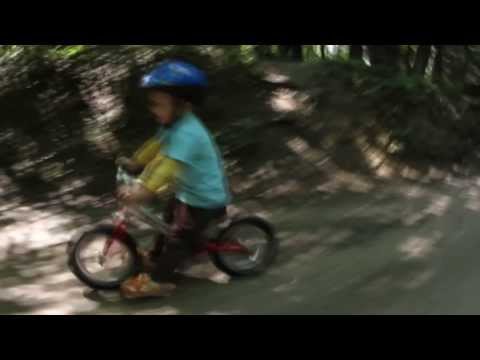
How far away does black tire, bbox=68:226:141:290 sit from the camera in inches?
174

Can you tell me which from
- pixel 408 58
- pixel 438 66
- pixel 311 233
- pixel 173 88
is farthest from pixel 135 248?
pixel 438 66

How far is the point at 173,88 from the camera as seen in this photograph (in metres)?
4.39

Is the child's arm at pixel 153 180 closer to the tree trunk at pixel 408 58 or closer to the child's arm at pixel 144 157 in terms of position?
the child's arm at pixel 144 157

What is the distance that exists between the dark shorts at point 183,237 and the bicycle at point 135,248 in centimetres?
7

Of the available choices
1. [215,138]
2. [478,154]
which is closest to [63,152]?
[215,138]

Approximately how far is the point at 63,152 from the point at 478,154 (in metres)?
4.43

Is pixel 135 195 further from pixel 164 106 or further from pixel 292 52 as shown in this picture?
pixel 292 52

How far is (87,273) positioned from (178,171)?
912mm

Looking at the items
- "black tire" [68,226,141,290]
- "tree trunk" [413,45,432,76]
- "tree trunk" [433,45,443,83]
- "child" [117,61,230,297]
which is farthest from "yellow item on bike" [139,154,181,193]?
"tree trunk" [433,45,443,83]

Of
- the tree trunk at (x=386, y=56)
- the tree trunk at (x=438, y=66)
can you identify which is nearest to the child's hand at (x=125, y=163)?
the tree trunk at (x=386, y=56)

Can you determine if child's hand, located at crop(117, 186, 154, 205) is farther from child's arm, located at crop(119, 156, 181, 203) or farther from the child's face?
the child's face

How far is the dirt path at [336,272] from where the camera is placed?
14.5 ft

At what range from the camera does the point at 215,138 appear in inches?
261

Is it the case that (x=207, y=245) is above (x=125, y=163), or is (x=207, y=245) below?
below
